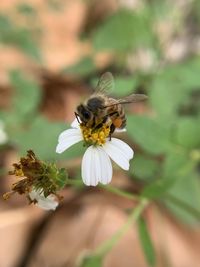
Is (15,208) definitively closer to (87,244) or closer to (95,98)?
(87,244)

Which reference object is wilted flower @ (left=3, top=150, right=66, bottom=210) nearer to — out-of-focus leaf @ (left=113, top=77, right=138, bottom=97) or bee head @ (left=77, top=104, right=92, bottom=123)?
bee head @ (left=77, top=104, right=92, bottom=123)

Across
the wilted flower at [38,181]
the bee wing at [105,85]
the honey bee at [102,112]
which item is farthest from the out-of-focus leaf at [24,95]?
the wilted flower at [38,181]

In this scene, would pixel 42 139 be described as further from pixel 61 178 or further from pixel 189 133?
pixel 61 178

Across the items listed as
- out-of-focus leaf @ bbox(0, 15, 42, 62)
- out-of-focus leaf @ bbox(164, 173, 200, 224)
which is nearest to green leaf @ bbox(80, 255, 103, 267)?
out-of-focus leaf @ bbox(164, 173, 200, 224)

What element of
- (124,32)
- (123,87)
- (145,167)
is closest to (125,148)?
(145,167)

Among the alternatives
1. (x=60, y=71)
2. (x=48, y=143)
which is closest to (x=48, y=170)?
(x=48, y=143)
